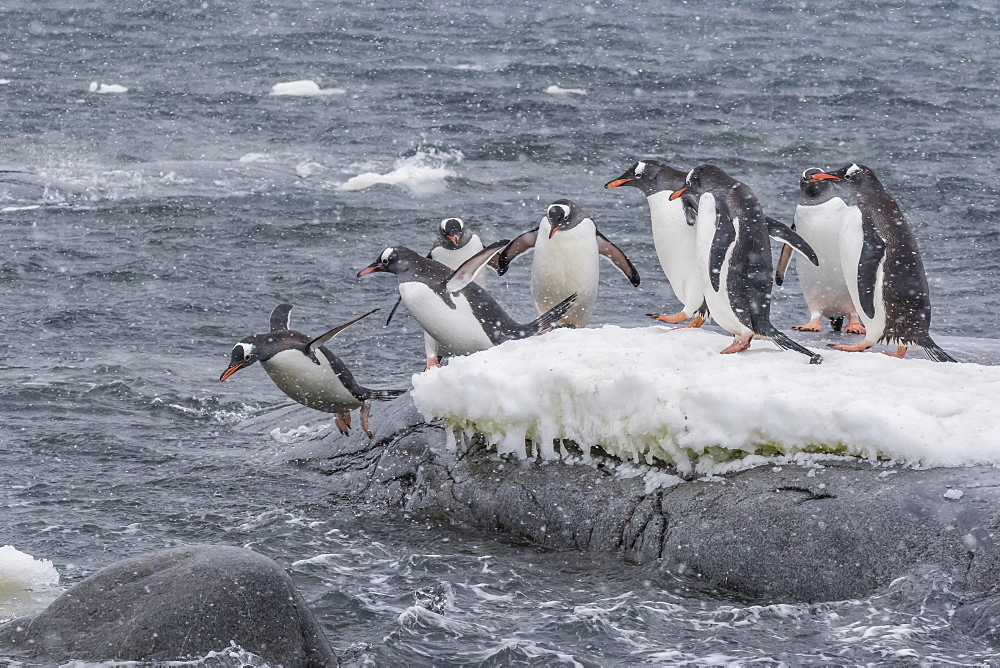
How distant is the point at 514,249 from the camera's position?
8.16m

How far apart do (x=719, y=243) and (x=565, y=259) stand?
53.5 inches

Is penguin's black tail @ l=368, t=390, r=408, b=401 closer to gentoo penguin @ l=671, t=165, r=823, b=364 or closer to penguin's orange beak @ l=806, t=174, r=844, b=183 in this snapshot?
gentoo penguin @ l=671, t=165, r=823, b=364

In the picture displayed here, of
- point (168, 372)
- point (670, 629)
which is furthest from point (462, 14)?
point (670, 629)

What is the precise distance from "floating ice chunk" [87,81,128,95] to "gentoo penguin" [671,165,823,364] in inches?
693

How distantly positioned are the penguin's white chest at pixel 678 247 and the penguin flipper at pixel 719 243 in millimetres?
440

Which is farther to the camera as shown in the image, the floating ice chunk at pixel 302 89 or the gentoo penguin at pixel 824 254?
the floating ice chunk at pixel 302 89

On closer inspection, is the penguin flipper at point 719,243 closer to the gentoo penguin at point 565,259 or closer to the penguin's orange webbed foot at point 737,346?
the penguin's orange webbed foot at point 737,346

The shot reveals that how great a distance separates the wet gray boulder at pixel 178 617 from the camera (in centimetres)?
457

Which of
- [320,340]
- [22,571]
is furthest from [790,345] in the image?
[22,571]

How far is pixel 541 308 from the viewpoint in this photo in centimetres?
827

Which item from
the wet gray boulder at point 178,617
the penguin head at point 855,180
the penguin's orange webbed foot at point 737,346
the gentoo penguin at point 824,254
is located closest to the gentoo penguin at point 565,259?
the gentoo penguin at point 824,254

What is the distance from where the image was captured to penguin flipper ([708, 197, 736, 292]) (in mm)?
6670

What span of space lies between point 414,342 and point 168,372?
207 centimetres

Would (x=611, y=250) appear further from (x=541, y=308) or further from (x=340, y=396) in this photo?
(x=340, y=396)
